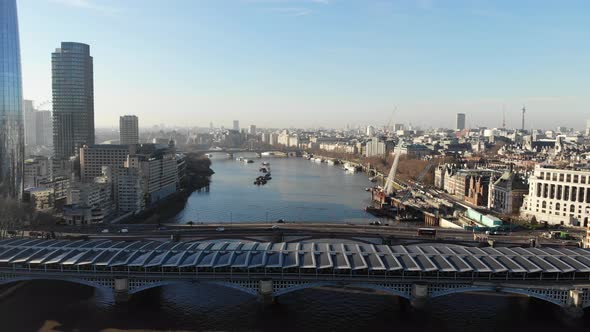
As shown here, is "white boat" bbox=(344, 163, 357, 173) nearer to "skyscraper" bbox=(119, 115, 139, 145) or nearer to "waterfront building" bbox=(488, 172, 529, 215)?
"waterfront building" bbox=(488, 172, 529, 215)

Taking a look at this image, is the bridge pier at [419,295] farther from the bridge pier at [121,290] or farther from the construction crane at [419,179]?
the construction crane at [419,179]

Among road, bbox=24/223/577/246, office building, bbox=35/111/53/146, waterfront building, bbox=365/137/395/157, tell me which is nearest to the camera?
road, bbox=24/223/577/246

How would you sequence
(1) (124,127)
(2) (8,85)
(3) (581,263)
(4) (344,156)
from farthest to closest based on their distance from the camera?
(4) (344,156) → (1) (124,127) → (2) (8,85) → (3) (581,263)

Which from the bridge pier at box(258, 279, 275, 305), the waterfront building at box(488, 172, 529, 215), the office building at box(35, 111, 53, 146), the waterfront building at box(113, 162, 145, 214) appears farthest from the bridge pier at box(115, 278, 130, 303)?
the office building at box(35, 111, 53, 146)

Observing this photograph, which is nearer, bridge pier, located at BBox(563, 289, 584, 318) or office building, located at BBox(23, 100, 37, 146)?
bridge pier, located at BBox(563, 289, 584, 318)

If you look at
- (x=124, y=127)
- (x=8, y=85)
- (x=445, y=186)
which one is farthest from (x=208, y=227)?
(x=124, y=127)

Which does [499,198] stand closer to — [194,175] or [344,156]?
[194,175]

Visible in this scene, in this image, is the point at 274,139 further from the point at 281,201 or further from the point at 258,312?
the point at 258,312

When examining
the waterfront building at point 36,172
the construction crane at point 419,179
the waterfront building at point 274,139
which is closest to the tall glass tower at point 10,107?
the waterfront building at point 36,172
